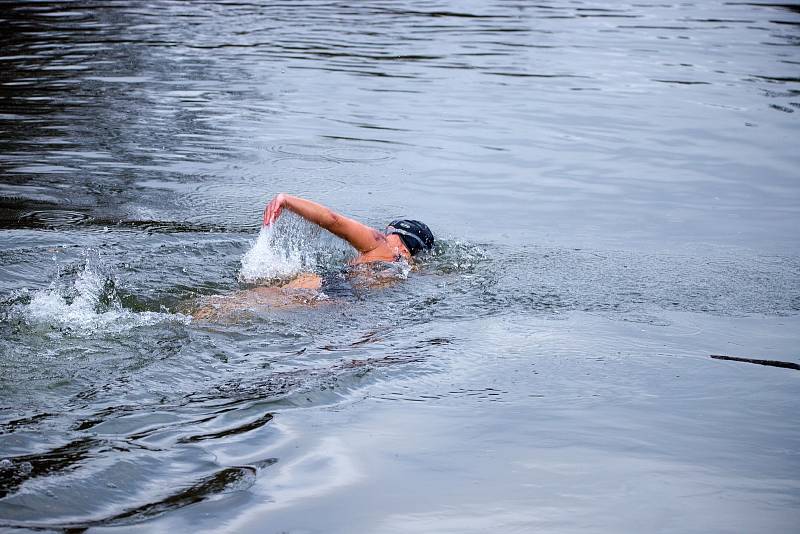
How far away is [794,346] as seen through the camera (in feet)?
20.7

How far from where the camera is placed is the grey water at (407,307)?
13.6 feet

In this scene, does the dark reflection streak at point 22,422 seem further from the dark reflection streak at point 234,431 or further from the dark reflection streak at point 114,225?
the dark reflection streak at point 114,225

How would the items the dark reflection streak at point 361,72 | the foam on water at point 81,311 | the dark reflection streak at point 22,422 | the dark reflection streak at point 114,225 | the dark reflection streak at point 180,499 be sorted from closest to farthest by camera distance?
the dark reflection streak at point 180,499, the dark reflection streak at point 22,422, the foam on water at point 81,311, the dark reflection streak at point 114,225, the dark reflection streak at point 361,72

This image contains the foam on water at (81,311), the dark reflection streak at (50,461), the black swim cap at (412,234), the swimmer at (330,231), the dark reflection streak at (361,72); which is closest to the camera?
the dark reflection streak at (50,461)

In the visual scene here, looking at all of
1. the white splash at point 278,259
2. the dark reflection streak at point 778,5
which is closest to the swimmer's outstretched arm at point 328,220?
the white splash at point 278,259

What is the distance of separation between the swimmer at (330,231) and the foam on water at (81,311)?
46 centimetres

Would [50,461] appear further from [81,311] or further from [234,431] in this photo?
[81,311]

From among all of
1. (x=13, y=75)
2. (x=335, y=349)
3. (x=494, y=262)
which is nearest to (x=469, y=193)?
(x=494, y=262)

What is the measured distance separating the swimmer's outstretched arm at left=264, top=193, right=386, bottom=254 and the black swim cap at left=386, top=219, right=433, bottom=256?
0.70ft

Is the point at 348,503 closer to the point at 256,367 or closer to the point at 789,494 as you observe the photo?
the point at 256,367

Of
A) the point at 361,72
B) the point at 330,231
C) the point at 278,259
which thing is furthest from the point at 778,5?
the point at 278,259

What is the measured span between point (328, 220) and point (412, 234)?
0.91 meters

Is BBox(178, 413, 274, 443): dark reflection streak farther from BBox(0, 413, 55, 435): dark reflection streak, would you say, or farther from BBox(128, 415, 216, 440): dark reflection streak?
BBox(0, 413, 55, 435): dark reflection streak

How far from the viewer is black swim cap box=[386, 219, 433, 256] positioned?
759 centimetres
